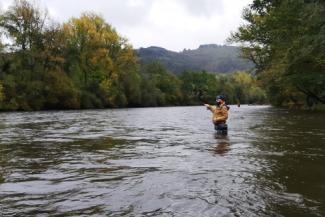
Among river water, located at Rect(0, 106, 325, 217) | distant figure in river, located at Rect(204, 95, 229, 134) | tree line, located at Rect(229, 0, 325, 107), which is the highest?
tree line, located at Rect(229, 0, 325, 107)

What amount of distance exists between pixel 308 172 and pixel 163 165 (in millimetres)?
3398

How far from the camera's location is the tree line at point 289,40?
24.7m

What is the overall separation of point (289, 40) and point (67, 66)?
43.8 metres

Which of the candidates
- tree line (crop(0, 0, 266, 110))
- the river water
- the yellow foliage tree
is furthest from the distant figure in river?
the yellow foliage tree

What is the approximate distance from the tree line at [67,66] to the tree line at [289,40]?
1413cm

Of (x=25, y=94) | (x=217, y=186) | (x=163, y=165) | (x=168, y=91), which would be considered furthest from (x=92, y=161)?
(x=168, y=91)

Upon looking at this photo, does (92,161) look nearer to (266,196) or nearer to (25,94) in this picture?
(266,196)

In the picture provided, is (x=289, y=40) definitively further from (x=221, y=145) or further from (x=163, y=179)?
(x=163, y=179)

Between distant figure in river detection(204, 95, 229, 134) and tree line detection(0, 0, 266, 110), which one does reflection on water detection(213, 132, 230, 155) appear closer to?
distant figure in river detection(204, 95, 229, 134)

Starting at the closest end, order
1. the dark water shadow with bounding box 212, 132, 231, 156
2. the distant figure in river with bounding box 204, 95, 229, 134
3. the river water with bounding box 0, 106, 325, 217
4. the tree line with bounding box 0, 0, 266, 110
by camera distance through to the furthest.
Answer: the river water with bounding box 0, 106, 325, 217
the dark water shadow with bounding box 212, 132, 231, 156
the distant figure in river with bounding box 204, 95, 229, 134
the tree line with bounding box 0, 0, 266, 110

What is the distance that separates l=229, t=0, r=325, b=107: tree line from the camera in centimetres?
2466

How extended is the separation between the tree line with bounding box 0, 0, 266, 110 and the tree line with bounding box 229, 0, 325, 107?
46.3ft

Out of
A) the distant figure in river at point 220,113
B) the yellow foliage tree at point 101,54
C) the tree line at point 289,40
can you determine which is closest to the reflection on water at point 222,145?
the distant figure in river at point 220,113

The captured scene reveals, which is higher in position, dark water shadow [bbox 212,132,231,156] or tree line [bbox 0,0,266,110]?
tree line [bbox 0,0,266,110]
